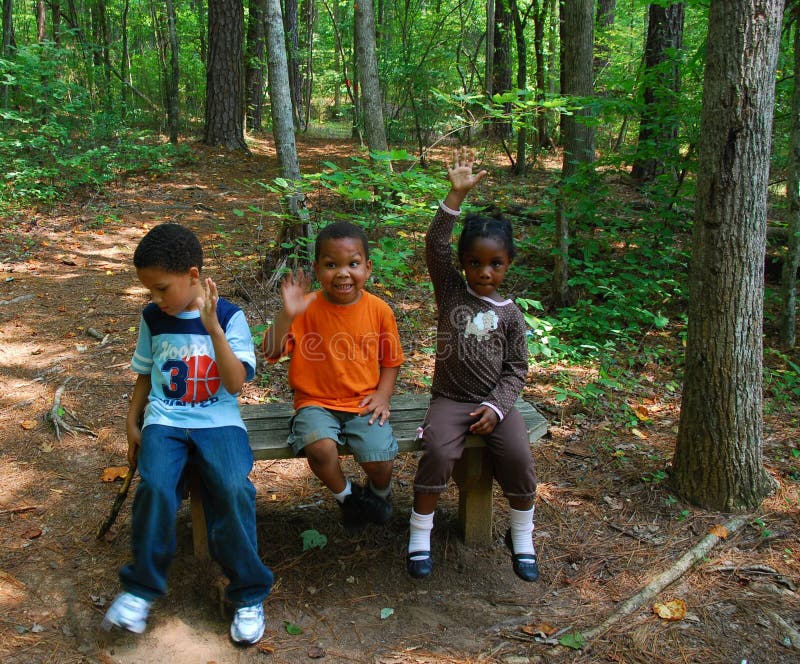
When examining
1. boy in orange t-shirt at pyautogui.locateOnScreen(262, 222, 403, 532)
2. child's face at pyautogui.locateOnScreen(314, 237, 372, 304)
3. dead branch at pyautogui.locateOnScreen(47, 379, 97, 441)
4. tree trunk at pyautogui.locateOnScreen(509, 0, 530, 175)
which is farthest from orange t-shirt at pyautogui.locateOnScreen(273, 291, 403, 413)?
tree trunk at pyautogui.locateOnScreen(509, 0, 530, 175)

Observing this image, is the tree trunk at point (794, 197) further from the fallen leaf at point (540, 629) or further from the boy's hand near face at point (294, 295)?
the boy's hand near face at point (294, 295)

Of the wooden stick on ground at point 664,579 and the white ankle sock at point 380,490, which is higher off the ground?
the white ankle sock at point 380,490

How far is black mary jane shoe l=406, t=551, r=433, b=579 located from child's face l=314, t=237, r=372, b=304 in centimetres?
126

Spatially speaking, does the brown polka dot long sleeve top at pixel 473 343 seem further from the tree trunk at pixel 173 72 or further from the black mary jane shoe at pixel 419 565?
the tree trunk at pixel 173 72

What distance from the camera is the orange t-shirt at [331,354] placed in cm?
285

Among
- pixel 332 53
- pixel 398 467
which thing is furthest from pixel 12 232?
pixel 332 53

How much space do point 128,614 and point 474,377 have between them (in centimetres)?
173

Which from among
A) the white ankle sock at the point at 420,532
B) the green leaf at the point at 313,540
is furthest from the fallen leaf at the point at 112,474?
the white ankle sock at the point at 420,532

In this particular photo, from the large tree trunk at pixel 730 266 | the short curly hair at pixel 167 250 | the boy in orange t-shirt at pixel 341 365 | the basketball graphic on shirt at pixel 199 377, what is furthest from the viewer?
the large tree trunk at pixel 730 266

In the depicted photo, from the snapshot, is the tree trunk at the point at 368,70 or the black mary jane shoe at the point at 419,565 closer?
the black mary jane shoe at the point at 419,565

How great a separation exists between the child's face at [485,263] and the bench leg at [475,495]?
0.79m

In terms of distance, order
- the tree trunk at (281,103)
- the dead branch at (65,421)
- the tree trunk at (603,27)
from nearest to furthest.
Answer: the dead branch at (65,421), the tree trunk at (281,103), the tree trunk at (603,27)

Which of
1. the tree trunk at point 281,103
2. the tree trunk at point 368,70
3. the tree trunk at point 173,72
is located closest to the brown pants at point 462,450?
the tree trunk at point 281,103

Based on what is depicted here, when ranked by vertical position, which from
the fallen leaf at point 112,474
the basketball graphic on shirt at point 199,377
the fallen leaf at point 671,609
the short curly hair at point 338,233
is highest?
the short curly hair at point 338,233
